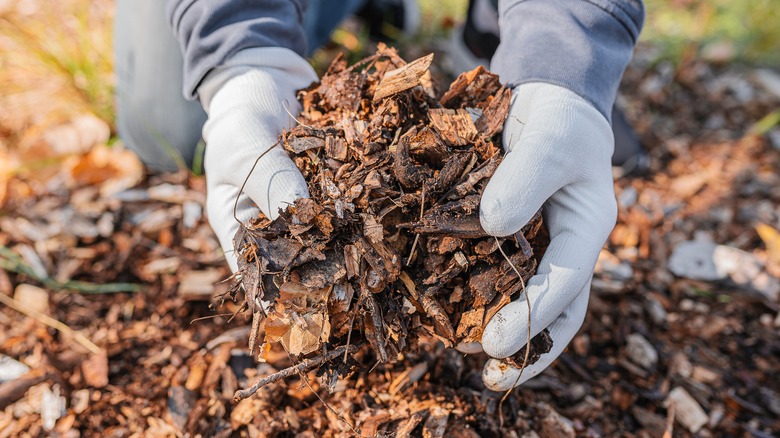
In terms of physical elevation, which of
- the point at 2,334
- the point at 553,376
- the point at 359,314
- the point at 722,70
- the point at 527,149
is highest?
the point at 527,149

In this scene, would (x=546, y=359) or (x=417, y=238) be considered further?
(x=546, y=359)

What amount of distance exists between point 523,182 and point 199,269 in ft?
5.08

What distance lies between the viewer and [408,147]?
1.57m

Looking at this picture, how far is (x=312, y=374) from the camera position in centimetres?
190

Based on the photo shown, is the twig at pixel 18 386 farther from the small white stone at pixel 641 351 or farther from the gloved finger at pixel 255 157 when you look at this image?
the small white stone at pixel 641 351

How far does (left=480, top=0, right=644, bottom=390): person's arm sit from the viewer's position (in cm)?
154

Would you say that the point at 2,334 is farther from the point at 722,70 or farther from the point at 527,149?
the point at 722,70

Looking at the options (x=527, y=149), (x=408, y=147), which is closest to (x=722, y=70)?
(x=527, y=149)

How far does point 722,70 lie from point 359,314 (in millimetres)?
3860

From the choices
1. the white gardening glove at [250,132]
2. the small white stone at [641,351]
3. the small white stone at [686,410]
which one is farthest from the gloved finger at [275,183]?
the small white stone at [686,410]

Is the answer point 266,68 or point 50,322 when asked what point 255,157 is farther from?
point 50,322

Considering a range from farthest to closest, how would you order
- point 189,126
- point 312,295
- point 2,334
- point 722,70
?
1. point 722,70
2. point 189,126
3. point 2,334
4. point 312,295

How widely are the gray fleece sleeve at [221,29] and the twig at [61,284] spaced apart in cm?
89

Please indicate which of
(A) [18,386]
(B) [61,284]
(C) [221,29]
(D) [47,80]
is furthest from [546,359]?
(D) [47,80]
